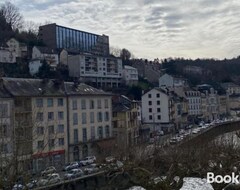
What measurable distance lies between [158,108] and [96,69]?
56.3 ft

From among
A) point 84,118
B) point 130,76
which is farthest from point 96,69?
point 84,118

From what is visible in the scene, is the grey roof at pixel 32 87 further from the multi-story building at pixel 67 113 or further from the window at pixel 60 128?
the window at pixel 60 128

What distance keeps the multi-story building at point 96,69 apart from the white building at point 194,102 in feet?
41.4

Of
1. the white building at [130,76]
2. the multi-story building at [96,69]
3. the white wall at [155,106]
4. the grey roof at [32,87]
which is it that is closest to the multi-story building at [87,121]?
the grey roof at [32,87]

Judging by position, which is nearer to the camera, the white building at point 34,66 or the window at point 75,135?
the window at point 75,135

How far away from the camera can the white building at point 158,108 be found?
51094 mm

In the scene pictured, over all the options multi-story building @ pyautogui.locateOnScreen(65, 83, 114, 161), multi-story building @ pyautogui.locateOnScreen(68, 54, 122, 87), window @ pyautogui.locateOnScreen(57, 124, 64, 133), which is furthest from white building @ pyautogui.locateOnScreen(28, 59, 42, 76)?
window @ pyautogui.locateOnScreen(57, 124, 64, 133)

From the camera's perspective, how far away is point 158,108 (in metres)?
51.4

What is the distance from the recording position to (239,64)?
102812 millimetres

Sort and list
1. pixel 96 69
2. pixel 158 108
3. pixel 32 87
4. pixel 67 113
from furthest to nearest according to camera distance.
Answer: pixel 96 69
pixel 158 108
pixel 67 113
pixel 32 87

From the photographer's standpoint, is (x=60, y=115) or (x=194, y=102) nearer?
(x=60, y=115)

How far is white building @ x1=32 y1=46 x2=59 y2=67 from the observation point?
59.0 m

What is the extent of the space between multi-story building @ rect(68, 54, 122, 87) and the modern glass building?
7620 millimetres

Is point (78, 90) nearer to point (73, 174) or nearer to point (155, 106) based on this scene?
point (73, 174)
